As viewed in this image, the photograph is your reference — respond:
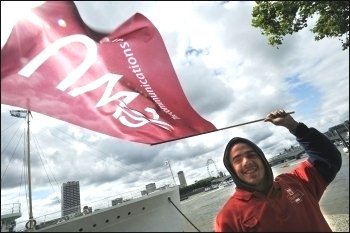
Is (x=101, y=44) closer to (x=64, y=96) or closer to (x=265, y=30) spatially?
(x=64, y=96)

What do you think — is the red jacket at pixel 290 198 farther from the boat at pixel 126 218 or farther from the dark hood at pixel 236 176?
the boat at pixel 126 218

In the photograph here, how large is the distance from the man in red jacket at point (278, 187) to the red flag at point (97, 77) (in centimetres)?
135

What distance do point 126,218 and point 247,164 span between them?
7.33 metres

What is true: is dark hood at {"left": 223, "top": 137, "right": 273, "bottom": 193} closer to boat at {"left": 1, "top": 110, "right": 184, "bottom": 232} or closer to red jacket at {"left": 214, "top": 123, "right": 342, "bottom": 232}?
red jacket at {"left": 214, "top": 123, "right": 342, "bottom": 232}

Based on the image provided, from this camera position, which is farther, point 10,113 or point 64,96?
point 10,113

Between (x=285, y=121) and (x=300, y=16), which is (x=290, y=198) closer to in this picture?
(x=285, y=121)

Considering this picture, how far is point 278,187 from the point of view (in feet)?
9.39

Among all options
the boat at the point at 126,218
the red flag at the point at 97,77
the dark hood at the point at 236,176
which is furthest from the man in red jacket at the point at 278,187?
the boat at the point at 126,218

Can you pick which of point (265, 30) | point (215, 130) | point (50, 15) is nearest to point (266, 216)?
point (215, 130)

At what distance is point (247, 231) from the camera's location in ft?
8.20

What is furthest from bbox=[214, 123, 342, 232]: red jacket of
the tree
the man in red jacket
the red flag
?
the tree

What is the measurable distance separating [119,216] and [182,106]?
575cm

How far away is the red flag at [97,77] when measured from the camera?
3419 mm

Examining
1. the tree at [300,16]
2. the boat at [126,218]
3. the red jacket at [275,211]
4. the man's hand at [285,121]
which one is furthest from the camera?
the tree at [300,16]
